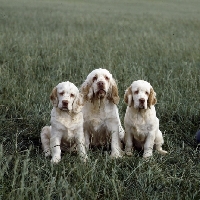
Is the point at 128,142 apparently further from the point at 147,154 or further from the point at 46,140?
the point at 46,140

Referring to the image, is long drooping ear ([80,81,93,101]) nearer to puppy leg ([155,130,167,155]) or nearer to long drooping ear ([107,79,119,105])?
long drooping ear ([107,79,119,105])

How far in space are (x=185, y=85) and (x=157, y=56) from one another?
266 cm

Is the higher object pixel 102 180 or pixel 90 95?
pixel 90 95

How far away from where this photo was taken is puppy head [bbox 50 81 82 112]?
407cm

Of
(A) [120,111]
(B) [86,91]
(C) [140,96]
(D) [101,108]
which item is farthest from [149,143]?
(A) [120,111]

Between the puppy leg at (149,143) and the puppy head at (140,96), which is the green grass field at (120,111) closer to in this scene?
the puppy leg at (149,143)

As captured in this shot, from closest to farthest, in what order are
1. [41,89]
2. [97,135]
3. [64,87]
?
1. [64,87]
2. [97,135]
3. [41,89]

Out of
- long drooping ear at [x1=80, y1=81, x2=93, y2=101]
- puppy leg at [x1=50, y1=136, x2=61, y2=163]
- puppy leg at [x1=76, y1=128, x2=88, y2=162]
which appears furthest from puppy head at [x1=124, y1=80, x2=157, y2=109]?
puppy leg at [x1=50, y1=136, x2=61, y2=163]

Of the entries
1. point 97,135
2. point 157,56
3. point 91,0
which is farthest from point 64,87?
point 91,0

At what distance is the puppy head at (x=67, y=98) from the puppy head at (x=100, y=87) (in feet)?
0.80

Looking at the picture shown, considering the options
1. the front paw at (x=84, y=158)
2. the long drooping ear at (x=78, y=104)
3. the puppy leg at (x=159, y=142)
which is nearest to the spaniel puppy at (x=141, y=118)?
the puppy leg at (x=159, y=142)

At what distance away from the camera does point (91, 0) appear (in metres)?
41.2

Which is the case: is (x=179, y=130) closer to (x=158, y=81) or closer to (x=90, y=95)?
(x=90, y=95)

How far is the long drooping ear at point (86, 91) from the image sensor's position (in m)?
4.37
